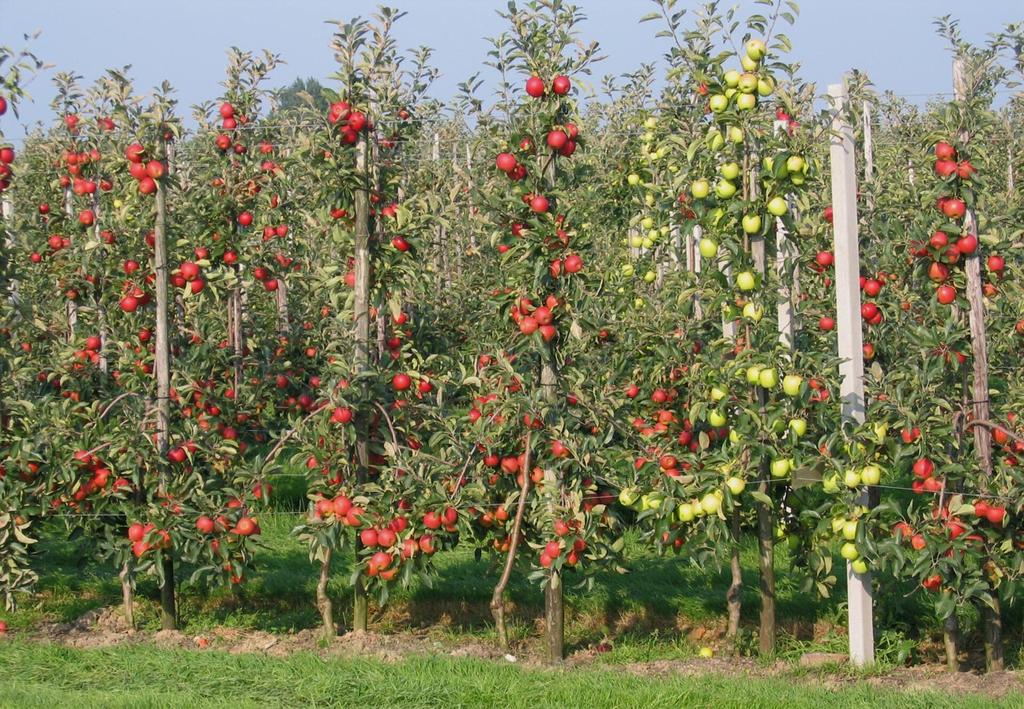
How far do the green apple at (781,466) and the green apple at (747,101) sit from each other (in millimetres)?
1698

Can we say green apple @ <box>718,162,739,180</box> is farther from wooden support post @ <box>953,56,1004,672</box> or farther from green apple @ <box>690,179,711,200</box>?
wooden support post @ <box>953,56,1004,672</box>

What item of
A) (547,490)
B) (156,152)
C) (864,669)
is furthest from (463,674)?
(156,152)

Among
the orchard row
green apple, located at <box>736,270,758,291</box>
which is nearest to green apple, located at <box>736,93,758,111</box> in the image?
the orchard row

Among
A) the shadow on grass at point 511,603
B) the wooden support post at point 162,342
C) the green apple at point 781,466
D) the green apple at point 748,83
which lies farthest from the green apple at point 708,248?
the wooden support post at point 162,342

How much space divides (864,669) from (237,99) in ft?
19.3

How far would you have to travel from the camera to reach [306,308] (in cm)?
1002

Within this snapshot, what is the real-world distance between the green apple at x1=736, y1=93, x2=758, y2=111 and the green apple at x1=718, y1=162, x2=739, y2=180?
271 millimetres

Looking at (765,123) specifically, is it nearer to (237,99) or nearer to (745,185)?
(745,185)

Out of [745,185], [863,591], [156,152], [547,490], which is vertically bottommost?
[863,591]

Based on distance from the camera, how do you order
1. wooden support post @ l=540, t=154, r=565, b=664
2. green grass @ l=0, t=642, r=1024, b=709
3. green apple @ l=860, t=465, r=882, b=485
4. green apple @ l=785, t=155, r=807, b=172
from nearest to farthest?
green grass @ l=0, t=642, r=1024, b=709
green apple @ l=860, t=465, r=882, b=485
green apple @ l=785, t=155, r=807, b=172
wooden support post @ l=540, t=154, r=565, b=664

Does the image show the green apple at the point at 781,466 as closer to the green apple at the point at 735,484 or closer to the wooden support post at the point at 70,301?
the green apple at the point at 735,484

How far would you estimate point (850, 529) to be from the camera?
16.8ft

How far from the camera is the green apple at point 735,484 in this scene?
17.1 ft

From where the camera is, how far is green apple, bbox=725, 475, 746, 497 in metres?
5.23
